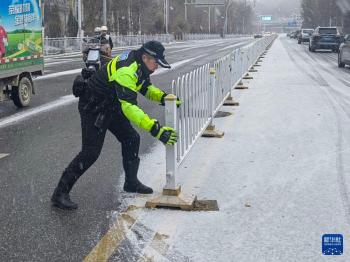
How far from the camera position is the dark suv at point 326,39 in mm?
35938

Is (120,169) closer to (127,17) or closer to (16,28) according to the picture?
(16,28)

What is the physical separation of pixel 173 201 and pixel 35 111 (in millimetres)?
6461

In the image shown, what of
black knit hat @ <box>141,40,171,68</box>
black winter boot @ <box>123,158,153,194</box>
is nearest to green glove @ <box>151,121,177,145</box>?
black knit hat @ <box>141,40,171,68</box>

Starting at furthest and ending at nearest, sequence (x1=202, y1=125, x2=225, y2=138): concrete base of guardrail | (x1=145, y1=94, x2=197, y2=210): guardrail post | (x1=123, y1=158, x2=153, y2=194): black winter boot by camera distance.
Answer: (x1=202, y1=125, x2=225, y2=138): concrete base of guardrail → (x1=123, y1=158, x2=153, y2=194): black winter boot → (x1=145, y1=94, x2=197, y2=210): guardrail post

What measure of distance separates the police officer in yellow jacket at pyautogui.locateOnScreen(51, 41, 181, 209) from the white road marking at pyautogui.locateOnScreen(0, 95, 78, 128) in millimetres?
4532

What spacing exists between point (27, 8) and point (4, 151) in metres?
4.42

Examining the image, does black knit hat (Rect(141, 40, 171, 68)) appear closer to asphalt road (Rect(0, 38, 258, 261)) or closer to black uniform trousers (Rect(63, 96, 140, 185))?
black uniform trousers (Rect(63, 96, 140, 185))

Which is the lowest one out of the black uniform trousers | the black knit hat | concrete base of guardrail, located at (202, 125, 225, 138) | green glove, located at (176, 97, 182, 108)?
concrete base of guardrail, located at (202, 125, 225, 138)

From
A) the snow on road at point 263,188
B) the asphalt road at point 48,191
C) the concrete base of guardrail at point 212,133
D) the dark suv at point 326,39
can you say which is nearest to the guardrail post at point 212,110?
the concrete base of guardrail at point 212,133

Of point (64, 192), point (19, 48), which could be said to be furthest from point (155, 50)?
point (19, 48)

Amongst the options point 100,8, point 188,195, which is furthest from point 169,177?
point 100,8

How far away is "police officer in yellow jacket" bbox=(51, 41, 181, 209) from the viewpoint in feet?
14.7

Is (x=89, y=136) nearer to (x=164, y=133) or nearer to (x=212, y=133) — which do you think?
(x=164, y=133)

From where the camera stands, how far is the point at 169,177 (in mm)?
5129
